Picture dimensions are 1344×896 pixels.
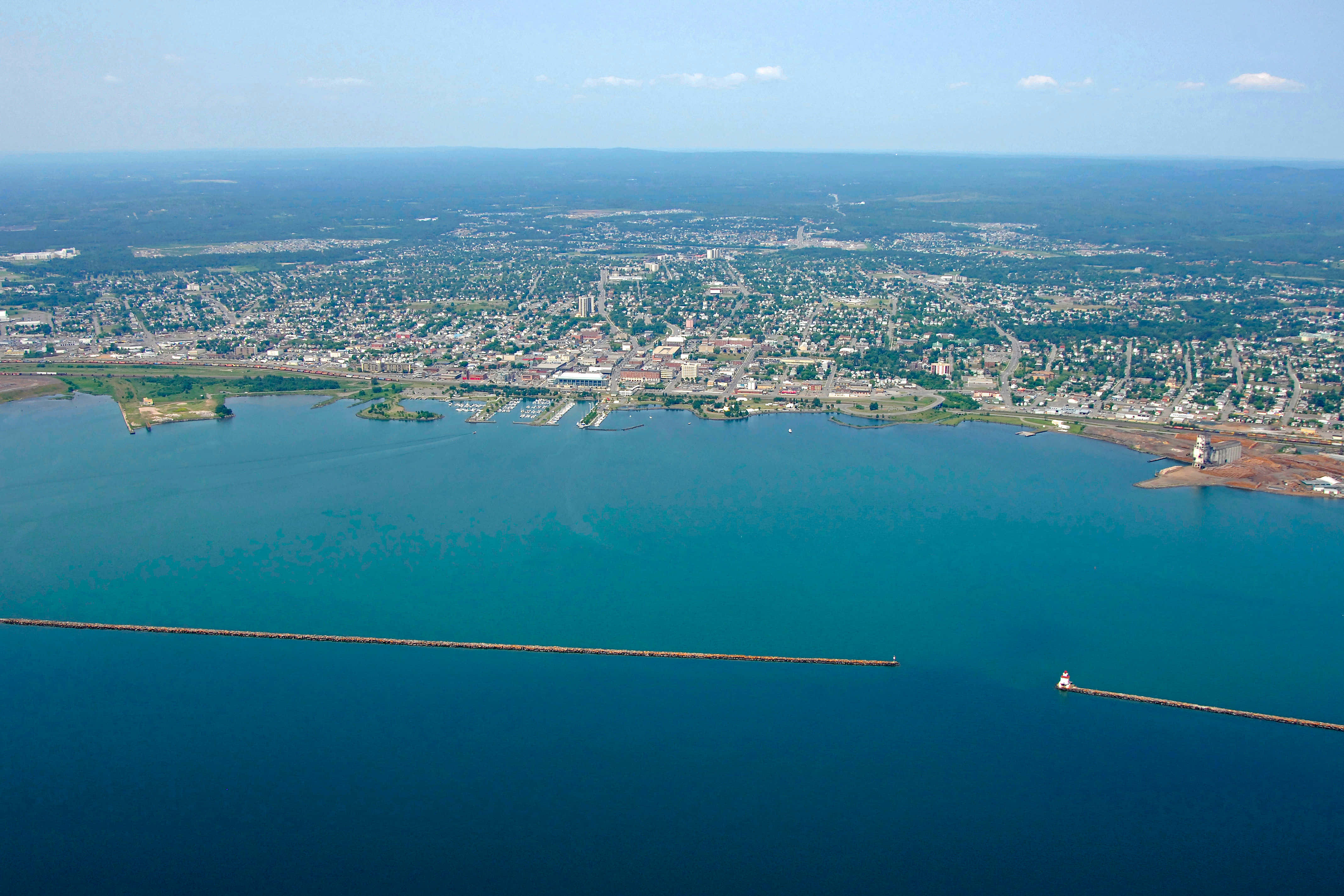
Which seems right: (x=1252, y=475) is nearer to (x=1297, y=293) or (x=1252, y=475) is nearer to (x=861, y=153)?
(x=1297, y=293)

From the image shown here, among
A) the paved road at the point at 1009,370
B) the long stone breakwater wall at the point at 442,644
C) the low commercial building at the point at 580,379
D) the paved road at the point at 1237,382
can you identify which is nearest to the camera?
the long stone breakwater wall at the point at 442,644

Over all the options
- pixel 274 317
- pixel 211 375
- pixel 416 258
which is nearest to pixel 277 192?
pixel 416 258

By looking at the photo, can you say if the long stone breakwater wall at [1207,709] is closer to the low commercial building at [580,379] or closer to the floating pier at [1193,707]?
the floating pier at [1193,707]

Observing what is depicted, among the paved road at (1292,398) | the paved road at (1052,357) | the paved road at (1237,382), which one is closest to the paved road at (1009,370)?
the paved road at (1052,357)

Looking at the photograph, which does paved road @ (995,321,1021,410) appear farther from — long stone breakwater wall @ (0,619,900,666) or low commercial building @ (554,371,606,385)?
long stone breakwater wall @ (0,619,900,666)

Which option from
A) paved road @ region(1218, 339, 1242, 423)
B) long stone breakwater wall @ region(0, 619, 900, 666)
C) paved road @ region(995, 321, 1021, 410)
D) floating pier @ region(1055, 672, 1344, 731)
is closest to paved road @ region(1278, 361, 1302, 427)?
paved road @ region(1218, 339, 1242, 423)
